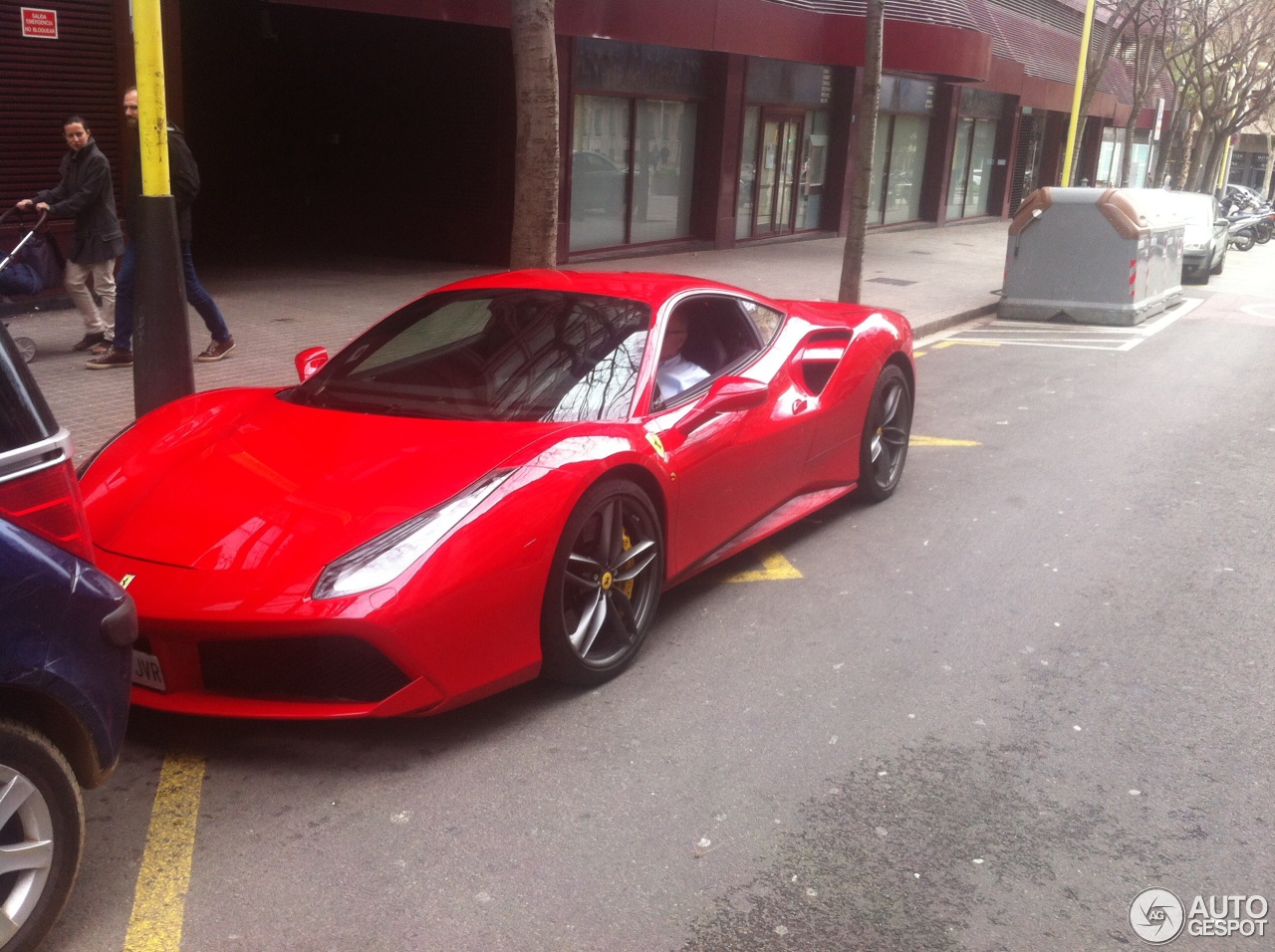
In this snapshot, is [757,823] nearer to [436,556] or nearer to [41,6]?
[436,556]

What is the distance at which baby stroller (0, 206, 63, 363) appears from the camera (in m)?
8.97

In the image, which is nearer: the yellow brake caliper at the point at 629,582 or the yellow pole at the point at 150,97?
the yellow brake caliper at the point at 629,582

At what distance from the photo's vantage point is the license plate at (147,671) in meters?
3.63

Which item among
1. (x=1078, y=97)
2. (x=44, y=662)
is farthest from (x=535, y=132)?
(x=1078, y=97)

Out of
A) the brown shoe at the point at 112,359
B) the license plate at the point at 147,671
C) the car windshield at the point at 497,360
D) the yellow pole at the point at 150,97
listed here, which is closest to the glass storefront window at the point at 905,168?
the brown shoe at the point at 112,359

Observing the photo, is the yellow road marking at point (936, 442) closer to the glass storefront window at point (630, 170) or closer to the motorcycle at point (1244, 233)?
the glass storefront window at point (630, 170)

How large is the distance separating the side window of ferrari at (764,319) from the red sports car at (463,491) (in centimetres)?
2

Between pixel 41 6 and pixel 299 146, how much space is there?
7602mm

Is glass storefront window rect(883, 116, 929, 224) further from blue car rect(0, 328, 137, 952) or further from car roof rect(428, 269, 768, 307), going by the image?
blue car rect(0, 328, 137, 952)

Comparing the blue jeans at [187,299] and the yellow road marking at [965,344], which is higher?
the blue jeans at [187,299]

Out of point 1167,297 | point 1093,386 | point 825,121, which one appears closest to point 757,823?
point 1093,386

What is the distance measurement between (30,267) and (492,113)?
841 cm

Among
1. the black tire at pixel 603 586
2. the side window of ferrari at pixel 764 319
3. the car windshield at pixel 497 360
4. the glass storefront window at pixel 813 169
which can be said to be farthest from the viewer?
the glass storefront window at pixel 813 169

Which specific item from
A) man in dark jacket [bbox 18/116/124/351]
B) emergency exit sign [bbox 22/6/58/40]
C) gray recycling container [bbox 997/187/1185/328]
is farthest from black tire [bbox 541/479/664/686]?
gray recycling container [bbox 997/187/1185/328]
